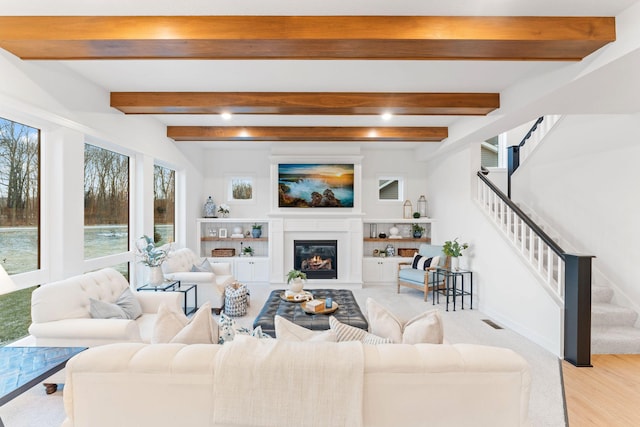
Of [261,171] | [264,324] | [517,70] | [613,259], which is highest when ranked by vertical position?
[517,70]

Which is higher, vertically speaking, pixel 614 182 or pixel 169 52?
pixel 169 52

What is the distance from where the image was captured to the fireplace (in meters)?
6.93

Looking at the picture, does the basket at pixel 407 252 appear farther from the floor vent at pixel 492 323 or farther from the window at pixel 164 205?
the window at pixel 164 205

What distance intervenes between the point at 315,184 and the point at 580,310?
4812 millimetres

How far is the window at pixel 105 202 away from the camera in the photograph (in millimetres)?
3967

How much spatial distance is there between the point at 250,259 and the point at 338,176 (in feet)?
8.36

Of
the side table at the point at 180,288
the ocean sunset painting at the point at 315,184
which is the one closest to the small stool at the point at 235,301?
the side table at the point at 180,288

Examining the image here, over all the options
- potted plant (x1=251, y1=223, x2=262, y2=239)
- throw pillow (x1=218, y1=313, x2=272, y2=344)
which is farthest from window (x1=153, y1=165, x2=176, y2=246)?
throw pillow (x1=218, y1=313, x2=272, y2=344)

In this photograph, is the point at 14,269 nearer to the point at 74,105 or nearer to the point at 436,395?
the point at 74,105

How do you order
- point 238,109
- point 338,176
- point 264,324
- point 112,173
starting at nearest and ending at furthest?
point 264,324
point 238,109
point 112,173
point 338,176

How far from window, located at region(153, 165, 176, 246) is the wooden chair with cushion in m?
4.44

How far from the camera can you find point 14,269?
117 inches

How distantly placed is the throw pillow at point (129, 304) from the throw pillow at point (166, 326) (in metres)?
1.38

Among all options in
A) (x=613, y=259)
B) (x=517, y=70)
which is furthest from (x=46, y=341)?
(x=613, y=259)
